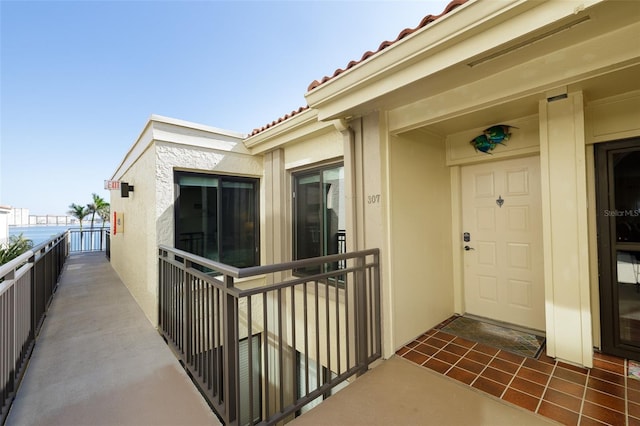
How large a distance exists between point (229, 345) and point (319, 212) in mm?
2337

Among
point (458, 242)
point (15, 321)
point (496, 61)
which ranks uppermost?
point (496, 61)

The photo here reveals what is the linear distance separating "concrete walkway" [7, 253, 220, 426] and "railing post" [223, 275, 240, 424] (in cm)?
41

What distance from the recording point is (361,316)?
243cm

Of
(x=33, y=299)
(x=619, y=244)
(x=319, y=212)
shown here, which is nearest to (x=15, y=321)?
(x=33, y=299)

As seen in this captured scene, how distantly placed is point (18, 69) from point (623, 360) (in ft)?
39.8

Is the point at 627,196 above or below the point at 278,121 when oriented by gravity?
below

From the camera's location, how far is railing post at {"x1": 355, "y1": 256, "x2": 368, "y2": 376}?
7.70 feet

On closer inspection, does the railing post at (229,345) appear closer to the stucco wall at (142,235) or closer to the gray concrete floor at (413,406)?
the gray concrete floor at (413,406)

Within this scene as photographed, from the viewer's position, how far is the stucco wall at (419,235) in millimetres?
2654

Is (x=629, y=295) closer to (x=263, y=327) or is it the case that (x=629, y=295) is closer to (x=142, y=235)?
(x=263, y=327)

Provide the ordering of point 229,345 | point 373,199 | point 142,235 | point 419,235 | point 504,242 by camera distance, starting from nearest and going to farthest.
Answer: point 229,345
point 373,199
point 419,235
point 504,242
point 142,235

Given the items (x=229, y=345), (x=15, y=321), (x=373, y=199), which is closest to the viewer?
(x=229, y=345)

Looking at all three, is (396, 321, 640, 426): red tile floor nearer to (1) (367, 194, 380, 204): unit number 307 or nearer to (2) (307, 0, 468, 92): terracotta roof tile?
(1) (367, 194, 380, 204): unit number 307

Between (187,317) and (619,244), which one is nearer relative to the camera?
(619,244)
